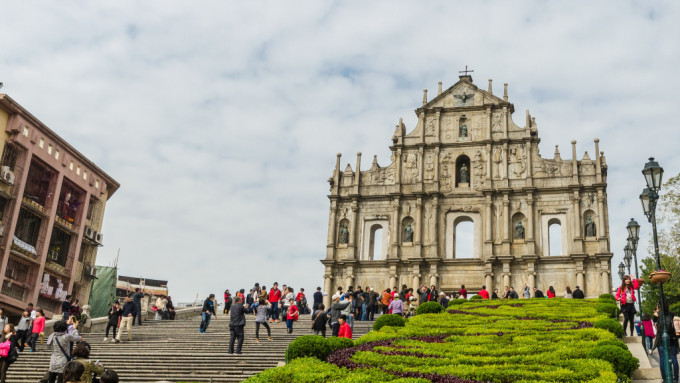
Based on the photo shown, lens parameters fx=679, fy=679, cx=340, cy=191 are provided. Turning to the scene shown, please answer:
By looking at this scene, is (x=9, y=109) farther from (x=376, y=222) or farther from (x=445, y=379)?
(x=445, y=379)

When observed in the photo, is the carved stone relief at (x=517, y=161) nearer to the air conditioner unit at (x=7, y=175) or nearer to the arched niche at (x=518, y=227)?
the arched niche at (x=518, y=227)

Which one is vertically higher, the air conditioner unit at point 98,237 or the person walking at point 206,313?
the air conditioner unit at point 98,237

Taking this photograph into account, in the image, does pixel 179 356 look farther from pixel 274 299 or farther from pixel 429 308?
pixel 429 308

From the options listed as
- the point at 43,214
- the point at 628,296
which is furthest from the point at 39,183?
the point at 628,296

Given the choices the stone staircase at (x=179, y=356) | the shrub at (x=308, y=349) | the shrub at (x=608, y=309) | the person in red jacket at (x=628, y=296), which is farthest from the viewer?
the shrub at (x=608, y=309)

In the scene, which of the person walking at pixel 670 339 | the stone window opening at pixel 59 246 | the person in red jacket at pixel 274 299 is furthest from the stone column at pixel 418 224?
the person walking at pixel 670 339

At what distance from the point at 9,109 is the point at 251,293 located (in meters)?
17.1

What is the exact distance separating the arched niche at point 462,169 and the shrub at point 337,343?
28.9 meters

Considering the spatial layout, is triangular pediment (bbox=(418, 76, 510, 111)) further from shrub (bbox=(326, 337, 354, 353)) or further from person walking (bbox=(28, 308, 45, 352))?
shrub (bbox=(326, 337, 354, 353))

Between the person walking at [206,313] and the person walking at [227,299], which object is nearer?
the person walking at [206,313]

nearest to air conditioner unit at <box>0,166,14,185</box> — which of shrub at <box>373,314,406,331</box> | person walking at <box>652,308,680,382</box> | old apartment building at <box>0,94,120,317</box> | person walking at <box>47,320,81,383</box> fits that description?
old apartment building at <box>0,94,120,317</box>

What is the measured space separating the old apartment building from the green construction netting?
293 cm

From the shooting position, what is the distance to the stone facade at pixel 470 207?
40.5 metres

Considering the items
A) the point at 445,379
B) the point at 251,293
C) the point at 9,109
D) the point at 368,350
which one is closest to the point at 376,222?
the point at 251,293
